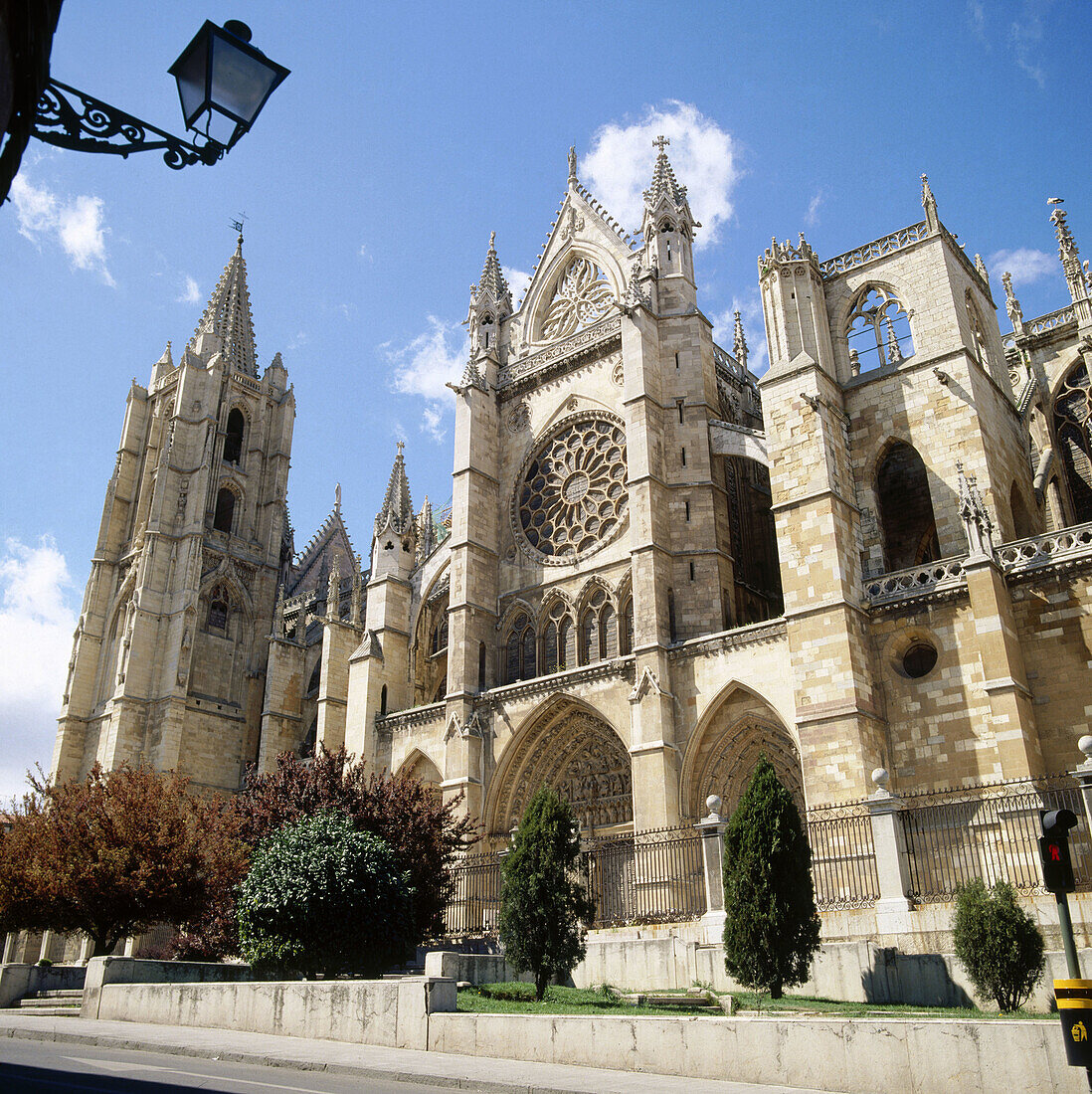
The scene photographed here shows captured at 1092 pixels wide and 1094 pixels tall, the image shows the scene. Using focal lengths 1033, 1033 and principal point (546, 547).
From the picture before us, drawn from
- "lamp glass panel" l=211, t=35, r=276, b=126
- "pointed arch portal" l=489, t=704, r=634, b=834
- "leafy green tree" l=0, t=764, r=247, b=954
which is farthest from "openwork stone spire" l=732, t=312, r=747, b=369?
"lamp glass panel" l=211, t=35, r=276, b=126

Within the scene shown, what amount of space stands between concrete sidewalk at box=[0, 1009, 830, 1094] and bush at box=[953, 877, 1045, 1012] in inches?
146

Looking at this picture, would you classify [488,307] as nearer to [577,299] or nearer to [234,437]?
[577,299]

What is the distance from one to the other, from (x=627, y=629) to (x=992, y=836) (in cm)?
881

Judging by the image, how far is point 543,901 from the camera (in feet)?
42.1

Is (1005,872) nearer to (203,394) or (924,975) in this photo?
(924,975)

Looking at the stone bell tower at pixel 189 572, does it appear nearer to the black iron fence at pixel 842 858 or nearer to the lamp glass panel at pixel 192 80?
the black iron fence at pixel 842 858

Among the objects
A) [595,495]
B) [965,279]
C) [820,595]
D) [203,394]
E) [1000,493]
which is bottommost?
[820,595]

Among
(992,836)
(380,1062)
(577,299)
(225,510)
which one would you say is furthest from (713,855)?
(225,510)

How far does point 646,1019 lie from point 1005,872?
7.66m

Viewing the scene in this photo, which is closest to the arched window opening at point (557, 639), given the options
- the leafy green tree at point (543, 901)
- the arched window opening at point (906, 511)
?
the arched window opening at point (906, 511)

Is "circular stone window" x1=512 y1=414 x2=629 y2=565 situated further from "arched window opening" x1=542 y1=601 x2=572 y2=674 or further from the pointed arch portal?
the pointed arch portal

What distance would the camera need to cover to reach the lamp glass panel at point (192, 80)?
13.5 feet

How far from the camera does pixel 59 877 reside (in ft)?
52.3

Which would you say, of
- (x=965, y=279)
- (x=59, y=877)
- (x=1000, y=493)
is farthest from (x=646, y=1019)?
(x=965, y=279)
